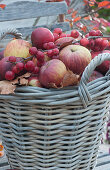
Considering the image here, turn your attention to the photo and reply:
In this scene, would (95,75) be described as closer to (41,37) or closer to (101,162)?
(41,37)

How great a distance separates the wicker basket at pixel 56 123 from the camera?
26.4 inches

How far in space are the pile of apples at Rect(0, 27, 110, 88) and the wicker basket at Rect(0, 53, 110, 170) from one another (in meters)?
0.05

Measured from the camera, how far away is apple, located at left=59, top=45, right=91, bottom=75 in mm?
768

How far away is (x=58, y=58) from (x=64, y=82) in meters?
0.16

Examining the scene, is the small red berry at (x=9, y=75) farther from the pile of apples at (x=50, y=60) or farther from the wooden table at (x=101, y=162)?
the wooden table at (x=101, y=162)

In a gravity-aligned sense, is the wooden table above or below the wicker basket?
below

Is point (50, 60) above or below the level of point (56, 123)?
above

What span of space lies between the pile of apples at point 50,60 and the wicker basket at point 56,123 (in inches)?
2.1

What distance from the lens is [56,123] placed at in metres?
0.72

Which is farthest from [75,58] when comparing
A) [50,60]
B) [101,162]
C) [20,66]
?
[101,162]

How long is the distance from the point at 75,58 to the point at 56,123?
236mm

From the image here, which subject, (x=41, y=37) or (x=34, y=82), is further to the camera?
(x=41, y=37)

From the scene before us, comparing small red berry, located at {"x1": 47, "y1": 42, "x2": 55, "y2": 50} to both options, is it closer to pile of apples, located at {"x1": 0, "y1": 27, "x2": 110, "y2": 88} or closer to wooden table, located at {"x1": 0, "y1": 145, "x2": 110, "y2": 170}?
pile of apples, located at {"x1": 0, "y1": 27, "x2": 110, "y2": 88}

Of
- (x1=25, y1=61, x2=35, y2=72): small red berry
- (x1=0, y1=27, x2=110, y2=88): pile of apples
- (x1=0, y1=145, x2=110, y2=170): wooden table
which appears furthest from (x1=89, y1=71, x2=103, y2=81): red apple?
(x1=0, y1=145, x2=110, y2=170): wooden table
